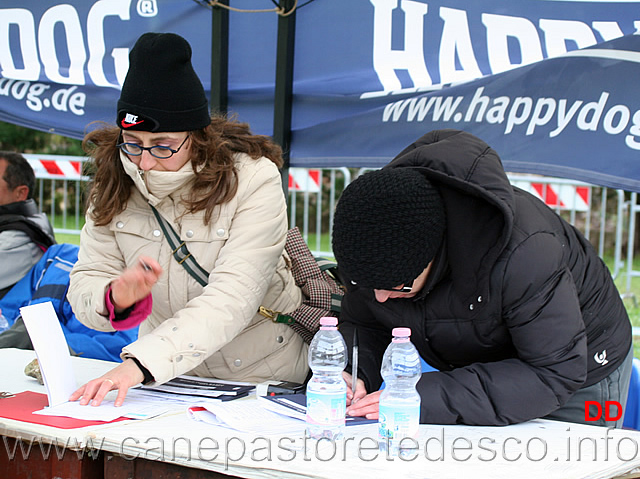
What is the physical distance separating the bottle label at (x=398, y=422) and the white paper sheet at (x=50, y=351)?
3.20 feet

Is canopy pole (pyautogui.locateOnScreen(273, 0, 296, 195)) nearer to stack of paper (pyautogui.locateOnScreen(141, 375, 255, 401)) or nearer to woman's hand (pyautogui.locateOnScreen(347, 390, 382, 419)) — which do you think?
stack of paper (pyautogui.locateOnScreen(141, 375, 255, 401))

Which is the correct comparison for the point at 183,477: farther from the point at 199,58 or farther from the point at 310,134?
the point at 199,58

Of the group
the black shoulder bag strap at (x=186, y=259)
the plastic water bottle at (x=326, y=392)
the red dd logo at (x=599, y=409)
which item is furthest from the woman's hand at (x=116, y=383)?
the red dd logo at (x=599, y=409)

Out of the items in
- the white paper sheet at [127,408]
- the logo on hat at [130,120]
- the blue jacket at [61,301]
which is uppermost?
the logo on hat at [130,120]

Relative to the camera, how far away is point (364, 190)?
66.3 inches

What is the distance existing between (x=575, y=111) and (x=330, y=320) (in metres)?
1.56

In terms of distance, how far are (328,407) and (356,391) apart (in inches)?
15.0

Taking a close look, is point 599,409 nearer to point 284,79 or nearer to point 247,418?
point 247,418

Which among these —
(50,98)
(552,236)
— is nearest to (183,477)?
(552,236)

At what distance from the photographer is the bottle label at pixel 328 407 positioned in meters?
1.69

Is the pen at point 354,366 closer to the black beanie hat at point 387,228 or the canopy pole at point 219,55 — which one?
the black beanie hat at point 387,228

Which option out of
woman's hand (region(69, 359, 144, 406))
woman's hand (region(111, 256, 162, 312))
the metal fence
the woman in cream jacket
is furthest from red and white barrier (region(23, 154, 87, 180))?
woman's hand (region(69, 359, 144, 406))

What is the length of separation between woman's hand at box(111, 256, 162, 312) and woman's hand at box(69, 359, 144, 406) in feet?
0.60

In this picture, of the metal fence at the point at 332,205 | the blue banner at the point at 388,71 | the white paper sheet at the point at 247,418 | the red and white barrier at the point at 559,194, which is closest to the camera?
the white paper sheet at the point at 247,418
